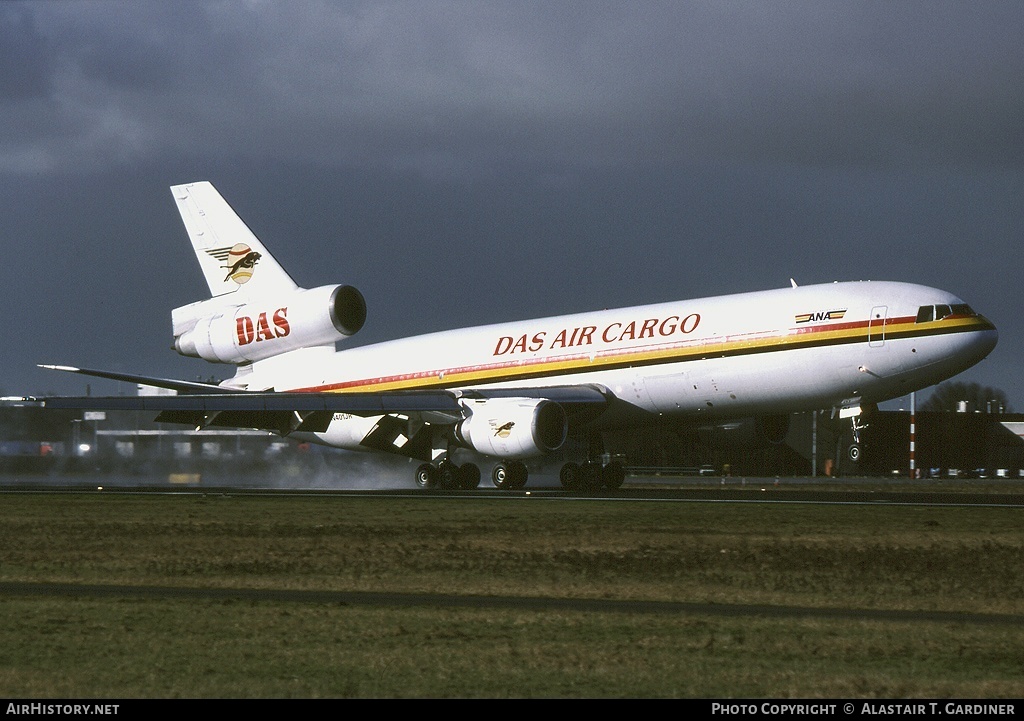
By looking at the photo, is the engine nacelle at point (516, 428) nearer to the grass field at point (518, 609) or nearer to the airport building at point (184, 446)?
the airport building at point (184, 446)

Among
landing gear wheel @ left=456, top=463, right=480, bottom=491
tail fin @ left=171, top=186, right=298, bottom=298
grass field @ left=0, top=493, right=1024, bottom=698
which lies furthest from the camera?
tail fin @ left=171, top=186, right=298, bottom=298

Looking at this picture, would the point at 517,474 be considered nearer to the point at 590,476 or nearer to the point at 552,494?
the point at 552,494

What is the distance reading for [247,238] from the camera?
172ft

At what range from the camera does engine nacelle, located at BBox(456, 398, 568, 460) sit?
136 ft

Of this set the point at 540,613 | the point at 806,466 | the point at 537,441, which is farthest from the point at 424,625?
the point at 806,466

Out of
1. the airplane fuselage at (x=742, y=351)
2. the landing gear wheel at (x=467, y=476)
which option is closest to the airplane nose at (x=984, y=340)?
the airplane fuselage at (x=742, y=351)

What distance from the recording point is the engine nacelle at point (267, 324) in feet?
164

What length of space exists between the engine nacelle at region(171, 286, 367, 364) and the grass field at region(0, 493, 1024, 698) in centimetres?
1890

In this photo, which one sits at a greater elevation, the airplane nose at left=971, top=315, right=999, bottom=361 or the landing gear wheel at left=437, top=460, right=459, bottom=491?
the airplane nose at left=971, top=315, right=999, bottom=361

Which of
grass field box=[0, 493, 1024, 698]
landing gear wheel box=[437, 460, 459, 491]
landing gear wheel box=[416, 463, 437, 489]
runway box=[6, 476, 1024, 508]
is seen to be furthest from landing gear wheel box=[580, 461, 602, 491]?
grass field box=[0, 493, 1024, 698]

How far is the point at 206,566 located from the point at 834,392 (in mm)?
23340

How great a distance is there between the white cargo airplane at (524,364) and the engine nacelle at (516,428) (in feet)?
0.20

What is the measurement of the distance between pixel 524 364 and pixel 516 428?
15.7ft

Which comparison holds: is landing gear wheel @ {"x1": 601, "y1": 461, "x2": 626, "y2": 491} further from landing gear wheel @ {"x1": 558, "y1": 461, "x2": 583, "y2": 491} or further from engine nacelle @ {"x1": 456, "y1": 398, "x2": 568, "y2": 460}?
engine nacelle @ {"x1": 456, "y1": 398, "x2": 568, "y2": 460}
